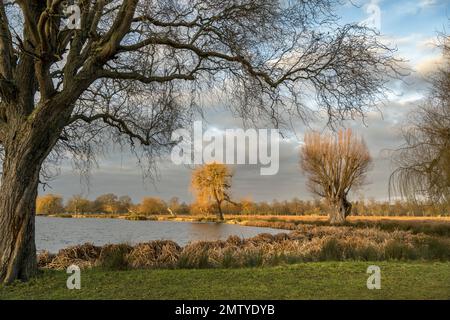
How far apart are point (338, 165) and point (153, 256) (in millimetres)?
31570

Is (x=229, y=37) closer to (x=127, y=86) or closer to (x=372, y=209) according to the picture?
(x=127, y=86)

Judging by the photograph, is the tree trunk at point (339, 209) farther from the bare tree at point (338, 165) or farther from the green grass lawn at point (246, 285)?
the green grass lawn at point (246, 285)

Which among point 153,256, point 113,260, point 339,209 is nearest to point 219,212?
point 339,209

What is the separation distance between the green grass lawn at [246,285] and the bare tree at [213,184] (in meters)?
41.3

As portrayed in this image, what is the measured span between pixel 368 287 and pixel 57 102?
19.4ft

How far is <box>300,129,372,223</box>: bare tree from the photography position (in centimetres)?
3956

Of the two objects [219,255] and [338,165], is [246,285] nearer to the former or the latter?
[219,255]

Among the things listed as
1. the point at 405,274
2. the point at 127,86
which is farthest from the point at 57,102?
the point at 405,274

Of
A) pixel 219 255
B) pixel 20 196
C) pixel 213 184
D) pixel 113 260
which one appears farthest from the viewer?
pixel 213 184

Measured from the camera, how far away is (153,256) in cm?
1080

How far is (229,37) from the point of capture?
27.2 feet

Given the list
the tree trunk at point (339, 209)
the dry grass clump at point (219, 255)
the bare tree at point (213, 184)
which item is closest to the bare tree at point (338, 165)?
the tree trunk at point (339, 209)

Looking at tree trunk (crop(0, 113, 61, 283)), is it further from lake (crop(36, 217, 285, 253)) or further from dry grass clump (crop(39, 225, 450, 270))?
lake (crop(36, 217, 285, 253))
